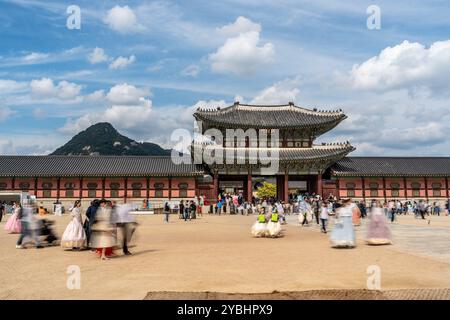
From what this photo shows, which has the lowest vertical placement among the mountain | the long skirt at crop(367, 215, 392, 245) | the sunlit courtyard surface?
the sunlit courtyard surface

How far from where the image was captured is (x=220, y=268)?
9.71 meters

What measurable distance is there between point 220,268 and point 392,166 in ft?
130

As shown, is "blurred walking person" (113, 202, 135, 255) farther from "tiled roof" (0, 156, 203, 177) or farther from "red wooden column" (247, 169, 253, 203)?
"red wooden column" (247, 169, 253, 203)

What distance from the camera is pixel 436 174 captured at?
42781 millimetres

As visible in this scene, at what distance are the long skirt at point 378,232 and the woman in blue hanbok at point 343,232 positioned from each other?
36.7 inches

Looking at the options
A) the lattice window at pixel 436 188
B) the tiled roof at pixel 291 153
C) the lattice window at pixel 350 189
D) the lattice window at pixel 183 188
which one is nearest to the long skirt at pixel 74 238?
the lattice window at pixel 183 188

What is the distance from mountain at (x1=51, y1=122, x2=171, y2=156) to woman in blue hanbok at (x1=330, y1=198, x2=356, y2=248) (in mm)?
134402

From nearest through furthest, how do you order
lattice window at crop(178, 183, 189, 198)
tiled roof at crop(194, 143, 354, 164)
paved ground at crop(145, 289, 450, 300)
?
paved ground at crop(145, 289, 450, 300)
tiled roof at crop(194, 143, 354, 164)
lattice window at crop(178, 183, 189, 198)

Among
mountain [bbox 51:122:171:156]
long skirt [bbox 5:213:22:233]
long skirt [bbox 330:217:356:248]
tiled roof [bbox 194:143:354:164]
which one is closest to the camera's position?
long skirt [bbox 330:217:356:248]

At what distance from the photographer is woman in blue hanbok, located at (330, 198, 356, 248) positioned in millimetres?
13688

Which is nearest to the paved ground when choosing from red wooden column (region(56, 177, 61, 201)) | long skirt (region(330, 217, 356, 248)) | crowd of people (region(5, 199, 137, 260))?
crowd of people (region(5, 199, 137, 260))

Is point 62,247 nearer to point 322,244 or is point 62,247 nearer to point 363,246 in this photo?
point 322,244

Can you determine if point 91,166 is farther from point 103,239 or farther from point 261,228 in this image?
point 103,239

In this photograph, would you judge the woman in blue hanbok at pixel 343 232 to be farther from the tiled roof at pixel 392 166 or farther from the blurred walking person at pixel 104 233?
the tiled roof at pixel 392 166
